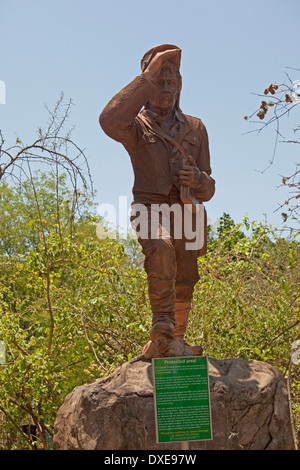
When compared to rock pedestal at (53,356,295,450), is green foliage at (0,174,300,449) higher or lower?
higher

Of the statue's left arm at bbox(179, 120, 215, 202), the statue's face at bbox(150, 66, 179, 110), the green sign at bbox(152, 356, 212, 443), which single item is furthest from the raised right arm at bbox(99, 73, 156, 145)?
the green sign at bbox(152, 356, 212, 443)

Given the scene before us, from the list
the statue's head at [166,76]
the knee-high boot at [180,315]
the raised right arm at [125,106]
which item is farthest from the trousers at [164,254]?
the statue's head at [166,76]

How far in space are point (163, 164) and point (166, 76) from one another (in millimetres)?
805

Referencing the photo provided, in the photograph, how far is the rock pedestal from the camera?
4836 millimetres

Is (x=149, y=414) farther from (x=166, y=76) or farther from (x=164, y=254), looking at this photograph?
(x=166, y=76)

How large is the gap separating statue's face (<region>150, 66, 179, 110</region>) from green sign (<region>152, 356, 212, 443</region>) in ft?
8.26

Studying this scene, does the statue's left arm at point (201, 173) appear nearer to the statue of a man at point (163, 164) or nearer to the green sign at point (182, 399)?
the statue of a man at point (163, 164)

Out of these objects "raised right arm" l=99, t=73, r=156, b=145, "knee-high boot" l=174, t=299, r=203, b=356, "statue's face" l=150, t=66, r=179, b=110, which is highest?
"statue's face" l=150, t=66, r=179, b=110

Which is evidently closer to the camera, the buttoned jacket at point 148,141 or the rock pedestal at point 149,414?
the rock pedestal at point 149,414

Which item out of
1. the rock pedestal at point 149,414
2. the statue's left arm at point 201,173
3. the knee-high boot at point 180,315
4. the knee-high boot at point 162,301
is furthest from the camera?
the knee-high boot at point 180,315

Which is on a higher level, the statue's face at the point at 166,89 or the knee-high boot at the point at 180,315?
the statue's face at the point at 166,89

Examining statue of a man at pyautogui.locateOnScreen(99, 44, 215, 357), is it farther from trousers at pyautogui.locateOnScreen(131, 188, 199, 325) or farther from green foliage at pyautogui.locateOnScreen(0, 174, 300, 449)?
green foliage at pyautogui.locateOnScreen(0, 174, 300, 449)

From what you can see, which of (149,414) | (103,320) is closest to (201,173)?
(149,414)

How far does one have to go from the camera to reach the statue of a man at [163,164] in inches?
214
